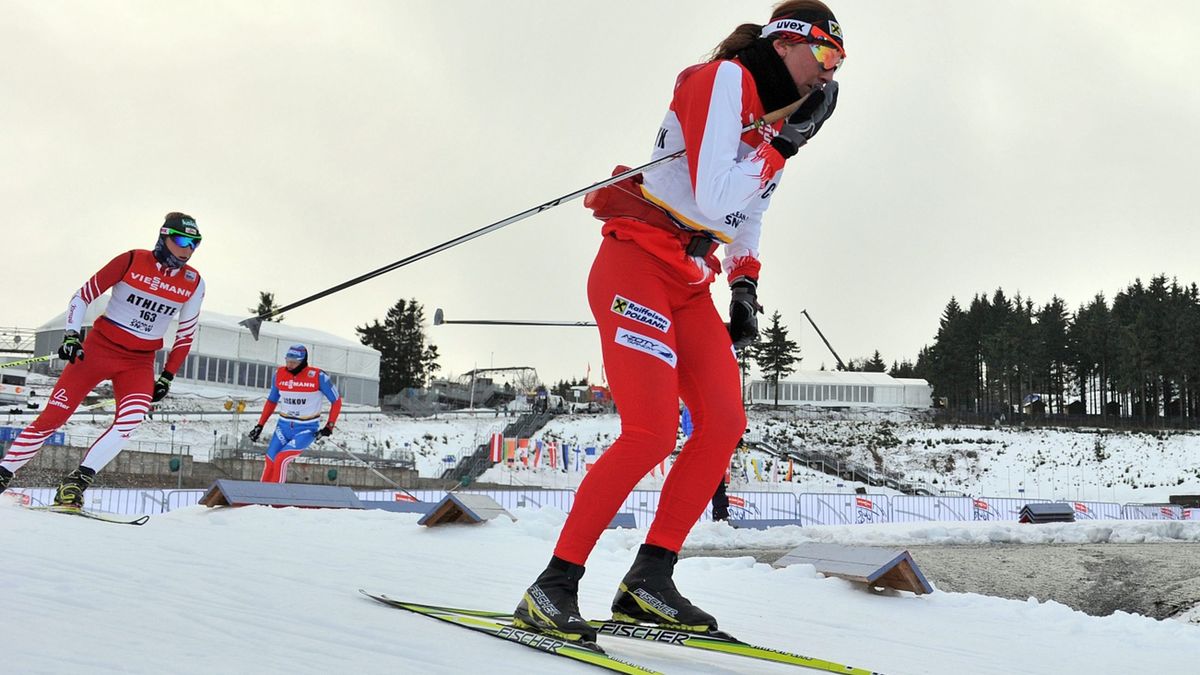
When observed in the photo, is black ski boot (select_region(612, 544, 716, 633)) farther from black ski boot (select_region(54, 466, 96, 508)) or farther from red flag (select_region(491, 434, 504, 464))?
red flag (select_region(491, 434, 504, 464))

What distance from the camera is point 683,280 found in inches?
120

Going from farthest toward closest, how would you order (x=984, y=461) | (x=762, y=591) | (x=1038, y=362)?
1. (x=1038, y=362)
2. (x=984, y=461)
3. (x=762, y=591)

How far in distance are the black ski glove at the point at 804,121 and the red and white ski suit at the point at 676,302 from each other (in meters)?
0.05

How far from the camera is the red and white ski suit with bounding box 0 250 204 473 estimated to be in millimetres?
6547

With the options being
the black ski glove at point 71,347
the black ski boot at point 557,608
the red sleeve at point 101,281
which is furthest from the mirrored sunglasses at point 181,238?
the black ski boot at point 557,608

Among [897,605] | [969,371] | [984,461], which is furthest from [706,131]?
[969,371]

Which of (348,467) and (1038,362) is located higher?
(1038,362)

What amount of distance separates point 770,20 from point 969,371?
9070 centimetres

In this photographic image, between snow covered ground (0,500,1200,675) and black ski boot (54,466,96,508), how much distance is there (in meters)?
0.54

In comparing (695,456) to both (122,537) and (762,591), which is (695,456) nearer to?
(762,591)

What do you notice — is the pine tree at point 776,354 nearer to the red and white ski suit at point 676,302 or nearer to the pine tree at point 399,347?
the pine tree at point 399,347

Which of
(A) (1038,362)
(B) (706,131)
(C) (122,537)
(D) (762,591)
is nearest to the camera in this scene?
(B) (706,131)

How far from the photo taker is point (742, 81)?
2871 mm

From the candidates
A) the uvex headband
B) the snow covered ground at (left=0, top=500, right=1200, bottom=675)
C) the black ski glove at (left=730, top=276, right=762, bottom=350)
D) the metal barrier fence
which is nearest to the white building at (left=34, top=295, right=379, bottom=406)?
the metal barrier fence
